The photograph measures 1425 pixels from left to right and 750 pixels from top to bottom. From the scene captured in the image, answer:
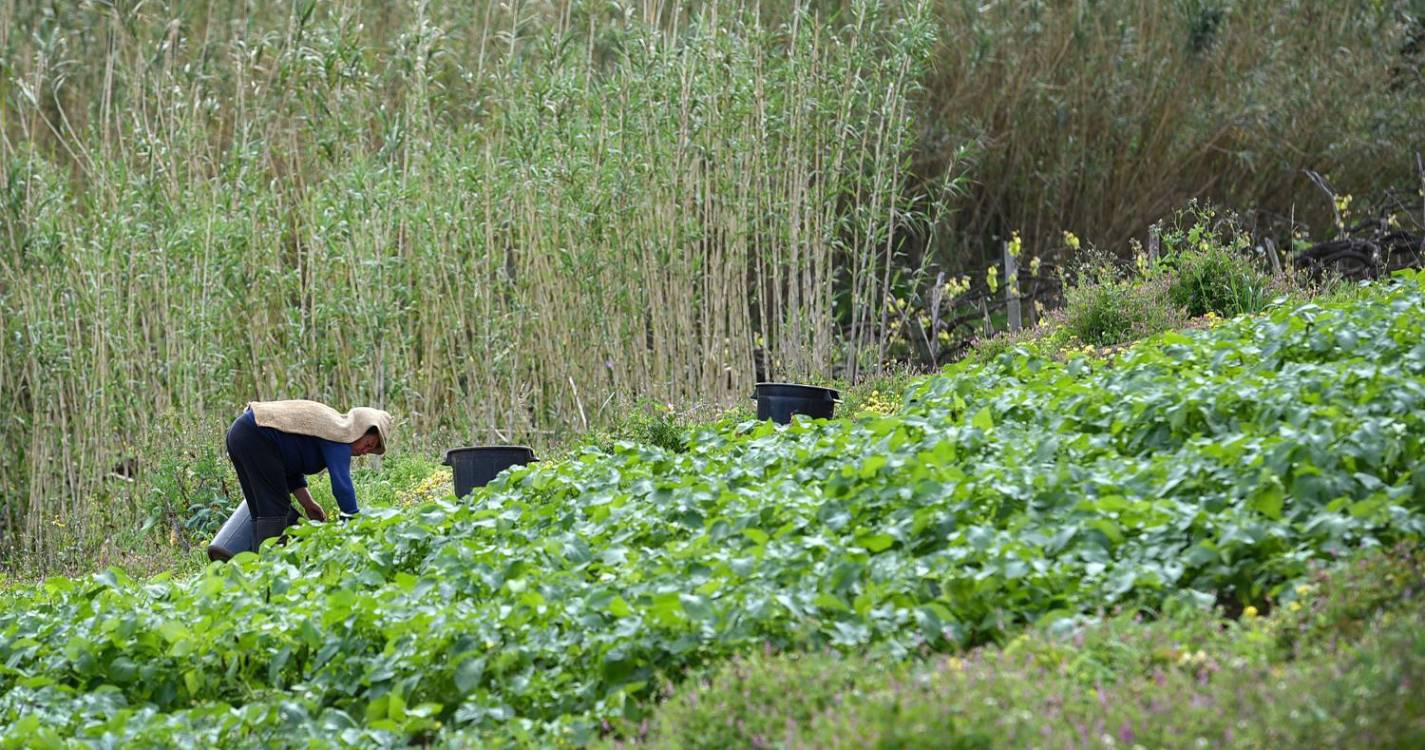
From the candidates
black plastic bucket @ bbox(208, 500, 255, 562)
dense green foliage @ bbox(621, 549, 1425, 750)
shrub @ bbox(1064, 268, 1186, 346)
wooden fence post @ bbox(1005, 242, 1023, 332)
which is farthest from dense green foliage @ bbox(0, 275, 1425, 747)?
wooden fence post @ bbox(1005, 242, 1023, 332)

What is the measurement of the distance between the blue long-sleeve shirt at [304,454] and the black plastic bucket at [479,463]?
0.48 m

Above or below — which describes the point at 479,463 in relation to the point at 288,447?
below

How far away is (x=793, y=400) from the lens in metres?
7.39

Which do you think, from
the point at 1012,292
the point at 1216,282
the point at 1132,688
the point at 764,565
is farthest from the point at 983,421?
the point at 1012,292

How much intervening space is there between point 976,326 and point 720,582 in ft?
24.1

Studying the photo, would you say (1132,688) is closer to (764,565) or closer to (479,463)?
(764,565)

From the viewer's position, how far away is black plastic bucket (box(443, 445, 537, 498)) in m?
7.34

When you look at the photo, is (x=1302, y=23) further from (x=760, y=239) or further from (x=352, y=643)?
(x=352, y=643)

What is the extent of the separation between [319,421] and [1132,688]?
15.1 feet

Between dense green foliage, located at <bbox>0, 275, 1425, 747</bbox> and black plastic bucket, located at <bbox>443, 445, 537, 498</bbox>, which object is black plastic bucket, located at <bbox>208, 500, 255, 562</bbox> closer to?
black plastic bucket, located at <bbox>443, 445, 537, 498</bbox>

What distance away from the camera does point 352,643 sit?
4.55m

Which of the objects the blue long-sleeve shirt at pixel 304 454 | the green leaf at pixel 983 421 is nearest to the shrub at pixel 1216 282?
the green leaf at pixel 983 421

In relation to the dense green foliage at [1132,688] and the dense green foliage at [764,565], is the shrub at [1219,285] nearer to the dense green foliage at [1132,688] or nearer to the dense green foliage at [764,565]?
the dense green foliage at [764,565]

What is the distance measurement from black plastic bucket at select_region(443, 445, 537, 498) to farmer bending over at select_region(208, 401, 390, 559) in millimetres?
358
